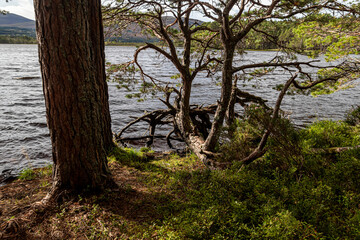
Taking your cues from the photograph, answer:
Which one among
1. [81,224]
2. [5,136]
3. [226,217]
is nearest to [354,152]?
[226,217]

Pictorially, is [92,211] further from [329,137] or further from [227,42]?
[329,137]

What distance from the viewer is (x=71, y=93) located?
11.8 ft

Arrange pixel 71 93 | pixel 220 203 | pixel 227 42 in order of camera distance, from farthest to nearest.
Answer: pixel 227 42 → pixel 220 203 → pixel 71 93

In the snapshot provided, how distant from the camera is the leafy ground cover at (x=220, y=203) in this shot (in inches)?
124

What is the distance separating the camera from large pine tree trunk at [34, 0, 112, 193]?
337 centimetres

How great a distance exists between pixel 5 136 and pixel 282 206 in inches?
496

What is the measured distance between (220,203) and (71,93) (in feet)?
9.91

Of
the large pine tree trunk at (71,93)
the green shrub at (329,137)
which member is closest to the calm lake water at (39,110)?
the green shrub at (329,137)

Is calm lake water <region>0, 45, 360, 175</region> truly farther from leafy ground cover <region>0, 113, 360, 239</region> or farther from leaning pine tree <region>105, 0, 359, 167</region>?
leafy ground cover <region>0, 113, 360, 239</region>

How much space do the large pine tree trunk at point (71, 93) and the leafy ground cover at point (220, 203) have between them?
56cm

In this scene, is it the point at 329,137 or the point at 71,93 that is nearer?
the point at 71,93

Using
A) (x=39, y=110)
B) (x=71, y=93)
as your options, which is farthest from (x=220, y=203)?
(x=39, y=110)

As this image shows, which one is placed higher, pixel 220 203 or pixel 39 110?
pixel 220 203

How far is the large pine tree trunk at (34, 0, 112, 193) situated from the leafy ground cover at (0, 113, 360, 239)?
1.85ft
